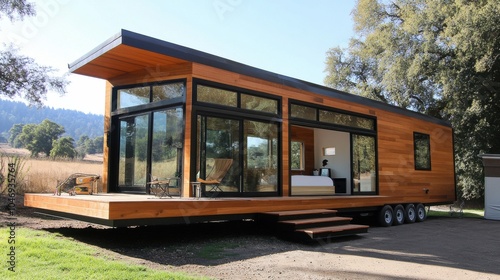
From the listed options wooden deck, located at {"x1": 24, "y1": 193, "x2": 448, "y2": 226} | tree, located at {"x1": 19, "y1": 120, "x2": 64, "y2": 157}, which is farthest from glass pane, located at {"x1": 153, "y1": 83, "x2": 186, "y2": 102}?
tree, located at {"x1": 19, "y1": 120, "x2": 64, "y2": 157}

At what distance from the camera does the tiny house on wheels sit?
577 cm

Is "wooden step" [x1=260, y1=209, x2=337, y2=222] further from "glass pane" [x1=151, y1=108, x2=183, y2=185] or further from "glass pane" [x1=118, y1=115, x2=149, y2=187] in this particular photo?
"glass pane" [x1=118, y1=115, x2=149, y2=187]

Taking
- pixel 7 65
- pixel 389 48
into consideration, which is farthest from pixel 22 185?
pixel 389 48

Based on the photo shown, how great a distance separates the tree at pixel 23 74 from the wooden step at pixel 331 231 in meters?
8.16

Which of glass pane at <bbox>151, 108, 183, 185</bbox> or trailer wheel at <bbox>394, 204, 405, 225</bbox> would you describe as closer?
glass pane at <bbox>151, 108, 183, 185</bbox>

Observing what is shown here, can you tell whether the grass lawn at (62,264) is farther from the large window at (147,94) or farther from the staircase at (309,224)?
the large window at (147,94)

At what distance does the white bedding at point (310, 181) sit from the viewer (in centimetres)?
868

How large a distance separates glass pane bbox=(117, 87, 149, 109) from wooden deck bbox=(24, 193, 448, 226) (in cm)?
199

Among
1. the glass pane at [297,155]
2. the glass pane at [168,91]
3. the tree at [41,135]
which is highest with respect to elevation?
the tree at [41,135]

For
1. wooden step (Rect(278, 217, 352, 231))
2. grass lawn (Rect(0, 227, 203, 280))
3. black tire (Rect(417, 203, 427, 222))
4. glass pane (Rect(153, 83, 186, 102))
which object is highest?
glass pane (Rect(153, 83, 186, 102))

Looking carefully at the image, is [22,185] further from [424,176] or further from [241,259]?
[424,176]

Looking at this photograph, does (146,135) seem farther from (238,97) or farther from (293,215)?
(293,215)

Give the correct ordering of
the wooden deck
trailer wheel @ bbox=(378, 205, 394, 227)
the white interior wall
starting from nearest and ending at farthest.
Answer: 1. the wooden deck
2. trailer wheel @ bbox=(378, 205, 394, 227)
3. the white interior wall

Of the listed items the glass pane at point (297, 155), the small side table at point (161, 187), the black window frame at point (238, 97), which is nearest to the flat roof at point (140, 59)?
the black window frame at point (238, 97)
